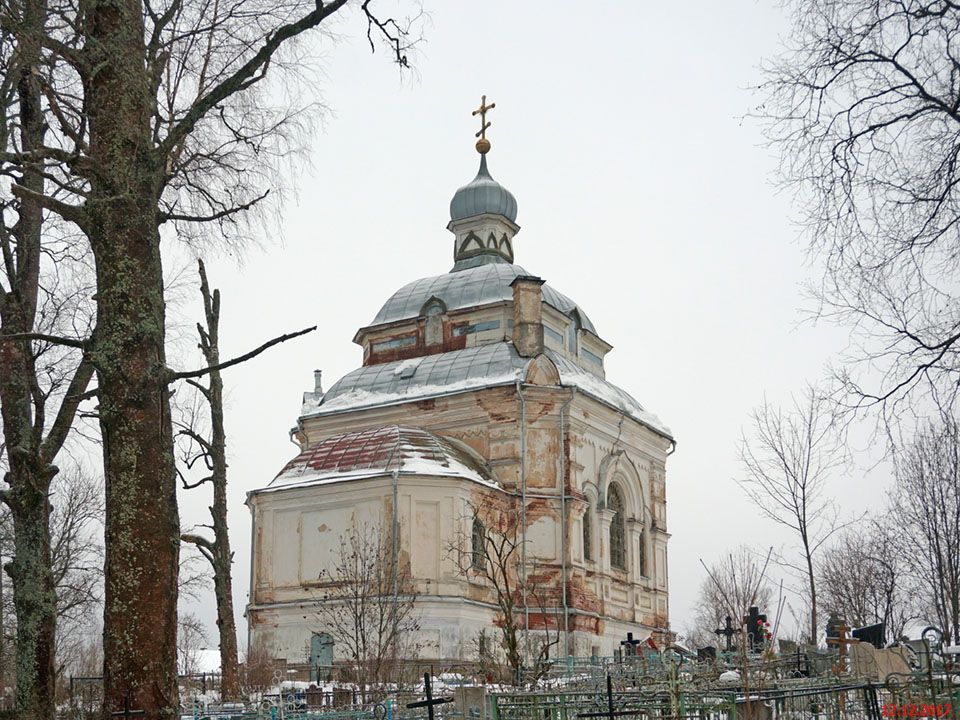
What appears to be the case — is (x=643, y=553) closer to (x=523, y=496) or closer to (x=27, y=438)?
(x=523, y=496)

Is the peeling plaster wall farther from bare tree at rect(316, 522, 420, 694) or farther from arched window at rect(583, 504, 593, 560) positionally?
bare tree at rect(316, 522, 420, 694)

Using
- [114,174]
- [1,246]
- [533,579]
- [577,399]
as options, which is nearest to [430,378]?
[577,399]

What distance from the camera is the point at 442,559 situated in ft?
90.1

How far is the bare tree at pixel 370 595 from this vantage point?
24953 mm

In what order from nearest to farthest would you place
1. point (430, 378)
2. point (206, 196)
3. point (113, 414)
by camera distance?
point (113, 414)
point (206, 196)
point (430, 378)

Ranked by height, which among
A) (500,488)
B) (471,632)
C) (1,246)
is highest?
(1,246)

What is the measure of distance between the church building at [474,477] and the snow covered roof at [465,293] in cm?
8

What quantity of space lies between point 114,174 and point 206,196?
2.33m

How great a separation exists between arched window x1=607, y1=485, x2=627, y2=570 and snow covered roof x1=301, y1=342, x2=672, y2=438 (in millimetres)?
2700

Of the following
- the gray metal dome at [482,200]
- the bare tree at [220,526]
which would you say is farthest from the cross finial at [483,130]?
the bare tree at [220,526]

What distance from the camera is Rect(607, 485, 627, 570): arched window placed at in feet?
111

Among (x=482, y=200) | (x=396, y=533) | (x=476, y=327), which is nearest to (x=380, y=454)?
(x=396, y=533)

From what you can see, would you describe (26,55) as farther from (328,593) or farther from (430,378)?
(430,378)

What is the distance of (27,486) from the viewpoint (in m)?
11.2
